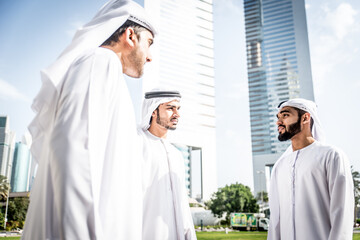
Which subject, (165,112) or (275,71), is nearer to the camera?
(165,112)

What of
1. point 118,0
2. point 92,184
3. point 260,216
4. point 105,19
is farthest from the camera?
point 260,216

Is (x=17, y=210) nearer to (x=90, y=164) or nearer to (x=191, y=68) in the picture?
(x=90, y=164)

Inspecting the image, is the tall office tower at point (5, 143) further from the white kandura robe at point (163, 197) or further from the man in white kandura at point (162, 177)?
the white kandura robe at point (163, 197)

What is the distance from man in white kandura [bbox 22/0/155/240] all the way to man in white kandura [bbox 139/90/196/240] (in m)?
1.51

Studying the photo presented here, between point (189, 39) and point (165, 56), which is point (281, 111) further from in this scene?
point (189, 39)

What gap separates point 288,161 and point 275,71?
4159 inches

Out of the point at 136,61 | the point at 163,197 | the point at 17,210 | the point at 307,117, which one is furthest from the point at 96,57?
the point at 17,210

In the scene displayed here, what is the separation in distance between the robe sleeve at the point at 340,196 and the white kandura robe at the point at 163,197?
1305 millimetres

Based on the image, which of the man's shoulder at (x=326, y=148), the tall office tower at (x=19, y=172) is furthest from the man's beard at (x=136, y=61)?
the tall office tower at (x=19, y=172)

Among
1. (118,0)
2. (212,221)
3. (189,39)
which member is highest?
(189,39)

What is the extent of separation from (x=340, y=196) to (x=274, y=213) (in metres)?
0.86

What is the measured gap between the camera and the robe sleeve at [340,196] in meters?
2.55

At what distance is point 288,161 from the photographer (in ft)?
11.2

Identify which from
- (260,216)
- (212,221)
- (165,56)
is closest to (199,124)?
(165,56)
